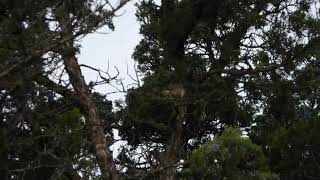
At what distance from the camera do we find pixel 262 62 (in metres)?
10.1

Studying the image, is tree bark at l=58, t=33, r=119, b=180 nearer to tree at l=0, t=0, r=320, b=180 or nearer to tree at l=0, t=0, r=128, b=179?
tree at l=0, t=0, r=320, b=180

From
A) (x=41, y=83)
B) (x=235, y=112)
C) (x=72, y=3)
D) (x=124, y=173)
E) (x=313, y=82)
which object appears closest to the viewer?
(x=72, y=3)

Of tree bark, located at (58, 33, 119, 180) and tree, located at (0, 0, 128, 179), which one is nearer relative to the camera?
tree, located at (0, 0, 128, 179)

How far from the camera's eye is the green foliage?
27.8 feet

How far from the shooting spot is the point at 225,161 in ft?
27.9

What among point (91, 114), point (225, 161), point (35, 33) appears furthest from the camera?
point (91, 114)

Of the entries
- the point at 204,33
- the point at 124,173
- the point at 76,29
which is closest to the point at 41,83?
the point at 76,29

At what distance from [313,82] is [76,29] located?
6.57 metres

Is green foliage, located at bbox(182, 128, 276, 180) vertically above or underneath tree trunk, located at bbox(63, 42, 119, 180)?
underneath

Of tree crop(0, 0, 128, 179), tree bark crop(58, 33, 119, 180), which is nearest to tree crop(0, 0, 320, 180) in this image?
tree bark crop(58, 33, 119, 180)

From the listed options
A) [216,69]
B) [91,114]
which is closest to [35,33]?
[91,114]

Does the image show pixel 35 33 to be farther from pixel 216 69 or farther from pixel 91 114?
pixel 216 69

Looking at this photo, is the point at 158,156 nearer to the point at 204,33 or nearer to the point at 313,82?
the point at 204,33

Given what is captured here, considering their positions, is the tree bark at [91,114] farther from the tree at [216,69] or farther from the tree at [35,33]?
the tree at [35,33]
